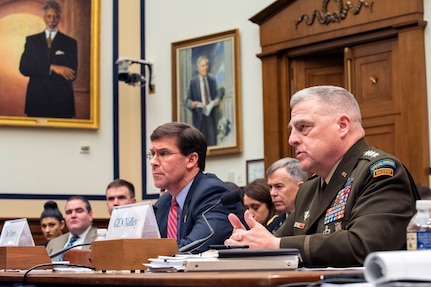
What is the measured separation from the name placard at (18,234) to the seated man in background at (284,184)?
1.67m

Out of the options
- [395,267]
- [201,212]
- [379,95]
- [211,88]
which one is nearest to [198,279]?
[395,267]

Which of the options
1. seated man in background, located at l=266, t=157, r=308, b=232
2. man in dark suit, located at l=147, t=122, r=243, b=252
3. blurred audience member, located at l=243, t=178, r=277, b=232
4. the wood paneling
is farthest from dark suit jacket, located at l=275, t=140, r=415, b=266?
the wood paneling

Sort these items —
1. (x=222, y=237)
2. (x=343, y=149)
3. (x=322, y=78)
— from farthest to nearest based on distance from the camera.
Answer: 1. (x=322, y=78)
2. (x=222, y=237)
3. (x=343, y=149)

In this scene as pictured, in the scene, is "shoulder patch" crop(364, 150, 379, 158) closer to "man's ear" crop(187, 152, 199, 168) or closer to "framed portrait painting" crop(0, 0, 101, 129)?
"man's ear" crop(187, 152, 199, 168)

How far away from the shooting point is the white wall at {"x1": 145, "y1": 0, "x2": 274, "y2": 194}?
1023cm

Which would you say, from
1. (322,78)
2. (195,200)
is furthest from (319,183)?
(322,78)

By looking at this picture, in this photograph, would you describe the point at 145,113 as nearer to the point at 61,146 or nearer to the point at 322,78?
the point at 61,146

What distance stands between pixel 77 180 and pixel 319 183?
7.55m

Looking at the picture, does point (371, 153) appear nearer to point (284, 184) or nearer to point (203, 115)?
point (284, 184)

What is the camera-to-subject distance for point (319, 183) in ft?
13.6

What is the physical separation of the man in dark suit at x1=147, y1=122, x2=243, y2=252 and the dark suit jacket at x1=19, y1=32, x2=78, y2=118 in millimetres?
6137

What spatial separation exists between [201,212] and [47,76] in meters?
6.85

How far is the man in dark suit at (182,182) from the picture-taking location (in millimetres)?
4848

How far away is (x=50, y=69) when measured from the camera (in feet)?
37.1
